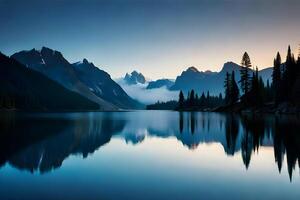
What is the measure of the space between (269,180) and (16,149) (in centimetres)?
2114

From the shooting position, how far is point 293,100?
318 ft

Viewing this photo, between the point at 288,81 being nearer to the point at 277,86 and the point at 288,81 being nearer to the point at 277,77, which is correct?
the point at 277,86

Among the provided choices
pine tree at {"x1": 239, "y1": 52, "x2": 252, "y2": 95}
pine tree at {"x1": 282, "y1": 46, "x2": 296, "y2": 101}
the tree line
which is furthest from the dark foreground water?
pine tree at {"x1": 239, "y1": 52, "x2": 252, "y2": 95}

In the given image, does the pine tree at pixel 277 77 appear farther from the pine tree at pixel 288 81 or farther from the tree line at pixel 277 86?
the pine tree at pixel 288 81

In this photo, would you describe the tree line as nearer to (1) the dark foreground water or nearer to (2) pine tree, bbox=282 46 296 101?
(2) pine tree, bbox=282 46 296 101

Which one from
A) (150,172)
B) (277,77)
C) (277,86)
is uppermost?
(277,77)

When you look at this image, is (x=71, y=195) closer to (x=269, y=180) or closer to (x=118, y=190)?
(x=118, y=190)

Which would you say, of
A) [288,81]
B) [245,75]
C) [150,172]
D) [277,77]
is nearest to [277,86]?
[288,81]

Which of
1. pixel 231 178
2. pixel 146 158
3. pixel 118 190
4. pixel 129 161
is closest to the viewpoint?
pixel 118 190

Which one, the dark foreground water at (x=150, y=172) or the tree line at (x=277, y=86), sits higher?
the tree line at (x=277, y=86)

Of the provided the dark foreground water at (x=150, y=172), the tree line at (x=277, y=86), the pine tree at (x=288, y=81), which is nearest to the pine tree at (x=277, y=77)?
the tree line at (x=277, y=86)

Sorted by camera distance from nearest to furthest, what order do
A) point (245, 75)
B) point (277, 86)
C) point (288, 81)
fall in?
1. point (288, 81)
2. point (277, 86)
3. point (245, 75)

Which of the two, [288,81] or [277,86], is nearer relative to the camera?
[288,81]

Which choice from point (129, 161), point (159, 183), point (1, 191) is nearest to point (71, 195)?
point (1, 191)
